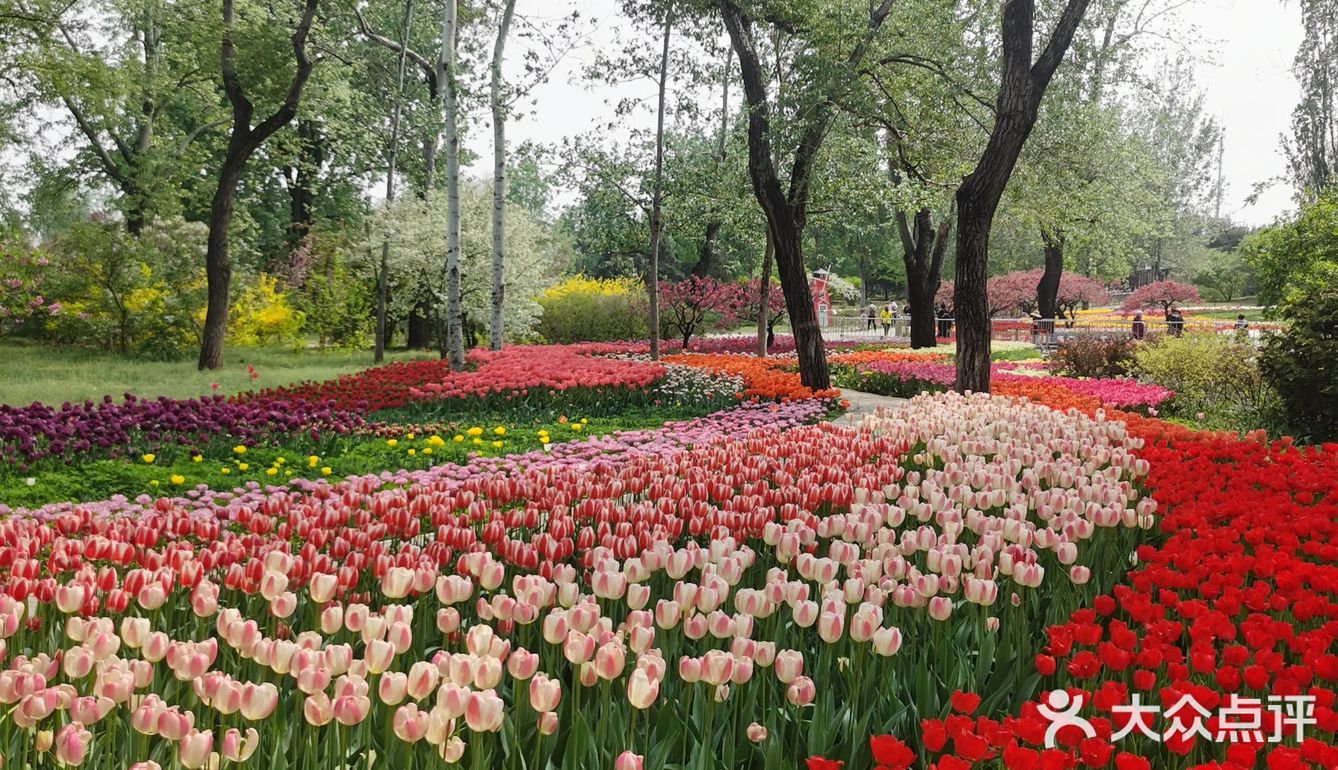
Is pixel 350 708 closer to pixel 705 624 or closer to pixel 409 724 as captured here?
pixel 409 724

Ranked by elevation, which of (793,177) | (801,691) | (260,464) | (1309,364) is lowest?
(260,464)

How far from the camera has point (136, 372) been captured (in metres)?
15.9

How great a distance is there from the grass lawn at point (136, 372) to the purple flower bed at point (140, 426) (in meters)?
4.17

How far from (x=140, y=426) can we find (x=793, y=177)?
9.10m

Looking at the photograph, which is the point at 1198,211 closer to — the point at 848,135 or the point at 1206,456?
the point at 848,135

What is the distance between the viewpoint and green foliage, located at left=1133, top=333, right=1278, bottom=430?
10.3 m

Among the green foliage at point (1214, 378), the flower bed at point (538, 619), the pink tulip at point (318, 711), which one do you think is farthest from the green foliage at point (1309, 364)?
the pink tulip at point (318, 711)

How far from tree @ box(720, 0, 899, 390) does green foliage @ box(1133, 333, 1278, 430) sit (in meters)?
5.03

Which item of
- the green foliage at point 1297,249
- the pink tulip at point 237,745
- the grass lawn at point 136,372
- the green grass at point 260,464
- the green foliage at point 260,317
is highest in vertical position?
the green foliage at point 1297,249

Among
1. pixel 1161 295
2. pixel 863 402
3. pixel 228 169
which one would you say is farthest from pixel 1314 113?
pixel 228 169

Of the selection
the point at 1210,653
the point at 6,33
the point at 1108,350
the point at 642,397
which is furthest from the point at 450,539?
the point at 6,33

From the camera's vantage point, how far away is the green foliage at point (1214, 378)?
1034cm
